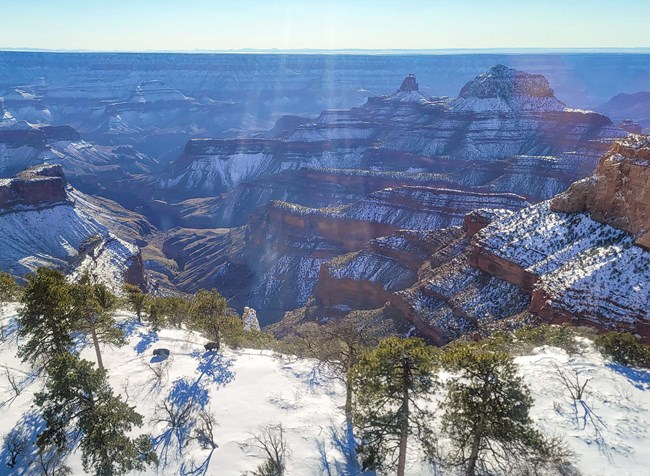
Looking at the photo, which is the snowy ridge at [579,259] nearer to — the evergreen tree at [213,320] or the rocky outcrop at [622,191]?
the rocky outcrop at [622,191]

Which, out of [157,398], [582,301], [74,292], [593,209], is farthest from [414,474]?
[593,209]

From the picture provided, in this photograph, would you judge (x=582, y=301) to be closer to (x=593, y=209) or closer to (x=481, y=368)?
(x=593, y=209)

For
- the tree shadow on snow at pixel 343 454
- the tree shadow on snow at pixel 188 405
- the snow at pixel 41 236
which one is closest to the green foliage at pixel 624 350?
the tree shadow on snow at pixel 343 454

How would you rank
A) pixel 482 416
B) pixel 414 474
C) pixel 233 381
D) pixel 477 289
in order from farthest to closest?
pixel 477 289 → pixel 233 381 → pixel 414 474 → pixel 482 416

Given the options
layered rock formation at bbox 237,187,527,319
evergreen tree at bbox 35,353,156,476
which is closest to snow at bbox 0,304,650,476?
evergreen tree at bbox 35,353,156,476

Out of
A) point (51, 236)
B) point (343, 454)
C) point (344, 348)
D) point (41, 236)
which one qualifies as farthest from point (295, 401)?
point (51, 236)

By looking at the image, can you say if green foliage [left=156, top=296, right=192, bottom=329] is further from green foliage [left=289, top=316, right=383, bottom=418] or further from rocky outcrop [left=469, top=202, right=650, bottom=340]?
rocky outcrop [left=469, top=202, right=650, bottom=340]

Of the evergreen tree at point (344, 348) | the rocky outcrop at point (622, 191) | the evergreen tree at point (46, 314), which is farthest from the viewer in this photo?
the rocky outcrop at point (622, 191)
